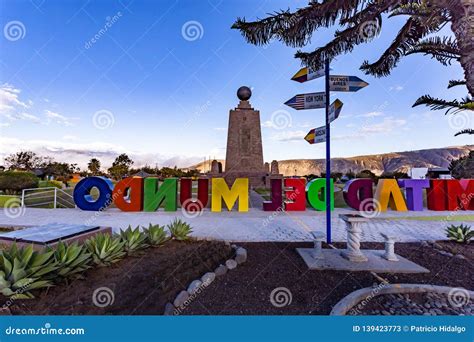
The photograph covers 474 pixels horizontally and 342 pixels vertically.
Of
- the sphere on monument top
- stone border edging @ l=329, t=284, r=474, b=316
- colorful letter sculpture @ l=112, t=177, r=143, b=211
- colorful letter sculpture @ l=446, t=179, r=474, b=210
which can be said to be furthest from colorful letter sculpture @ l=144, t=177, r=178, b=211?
the sphere on monument top

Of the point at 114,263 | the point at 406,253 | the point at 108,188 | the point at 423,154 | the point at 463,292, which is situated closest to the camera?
the point at 463,292

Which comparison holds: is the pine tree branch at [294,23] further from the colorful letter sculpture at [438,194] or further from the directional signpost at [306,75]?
the colorful letter sculpture at [438,194]

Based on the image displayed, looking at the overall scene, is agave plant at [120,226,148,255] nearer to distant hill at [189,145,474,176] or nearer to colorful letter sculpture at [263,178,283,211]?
colorful letter sculpture at [263,178,283,211]

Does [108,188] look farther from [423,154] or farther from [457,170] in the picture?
[423,154]

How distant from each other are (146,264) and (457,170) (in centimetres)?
1713

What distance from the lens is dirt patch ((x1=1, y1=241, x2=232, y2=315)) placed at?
277 centimetres

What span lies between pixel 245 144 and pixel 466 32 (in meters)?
18.2

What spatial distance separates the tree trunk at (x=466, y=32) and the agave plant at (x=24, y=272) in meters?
8.41

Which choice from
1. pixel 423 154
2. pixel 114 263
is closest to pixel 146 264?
pixel 114 263

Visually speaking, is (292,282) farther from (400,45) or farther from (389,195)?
(389,195)

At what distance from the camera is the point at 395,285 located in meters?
3.26

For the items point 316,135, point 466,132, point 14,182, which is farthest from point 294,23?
point 14,182

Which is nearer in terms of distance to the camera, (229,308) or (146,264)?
(229,308)

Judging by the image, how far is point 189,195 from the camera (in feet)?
33.1
